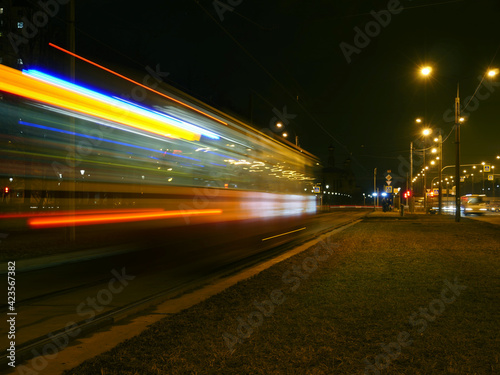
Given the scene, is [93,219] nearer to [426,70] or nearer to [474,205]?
[426,70]

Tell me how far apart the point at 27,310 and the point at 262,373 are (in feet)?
14.1

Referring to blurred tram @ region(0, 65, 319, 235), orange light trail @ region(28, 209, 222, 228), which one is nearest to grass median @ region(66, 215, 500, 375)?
orange light trail @ region(28, 209, 222, 228)

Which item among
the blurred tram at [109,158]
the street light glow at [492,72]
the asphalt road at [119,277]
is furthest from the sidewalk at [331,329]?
the street light glow at [492,72]

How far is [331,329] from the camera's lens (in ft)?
18.1

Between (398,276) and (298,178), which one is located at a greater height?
(298,178)

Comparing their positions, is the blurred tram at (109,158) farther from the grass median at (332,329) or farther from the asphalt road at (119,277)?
the grass median at (332,329)

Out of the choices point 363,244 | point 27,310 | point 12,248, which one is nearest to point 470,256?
point 363,244

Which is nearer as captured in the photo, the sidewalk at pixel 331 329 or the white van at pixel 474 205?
the sidewalk at pixel 331 329

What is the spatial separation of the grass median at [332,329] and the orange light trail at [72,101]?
3.46 metres

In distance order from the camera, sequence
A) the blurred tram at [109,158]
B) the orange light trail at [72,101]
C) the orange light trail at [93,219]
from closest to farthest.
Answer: the orange light trail at [72,101] < the blurred tram at [109,158] < the orange light trail at [93,219]

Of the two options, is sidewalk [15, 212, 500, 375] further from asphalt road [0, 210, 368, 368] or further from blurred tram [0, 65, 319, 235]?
blurred tram [0, 65, 319, 235]

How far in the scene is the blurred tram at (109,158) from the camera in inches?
271

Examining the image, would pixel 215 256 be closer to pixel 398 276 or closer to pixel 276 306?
pixel 398 276

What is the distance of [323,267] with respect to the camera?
34.5 ft
